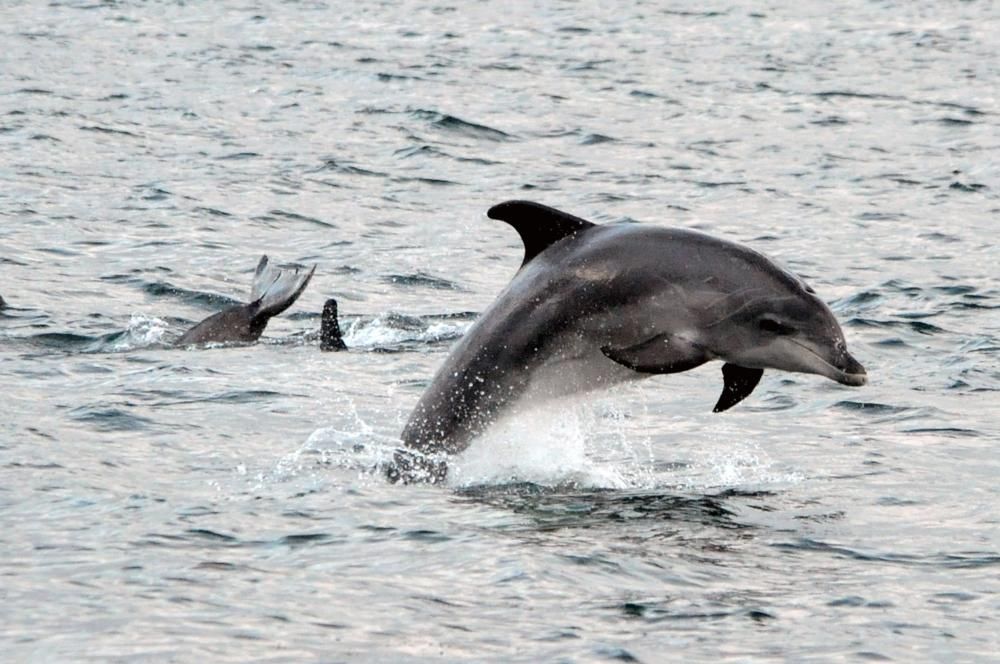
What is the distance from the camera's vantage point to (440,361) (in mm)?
15047

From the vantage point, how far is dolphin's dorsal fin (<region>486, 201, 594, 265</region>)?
10.6m

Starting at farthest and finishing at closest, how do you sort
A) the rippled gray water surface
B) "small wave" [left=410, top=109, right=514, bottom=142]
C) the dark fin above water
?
"small wave" [left=410, top=109, right=514, bottom=142], the dark fin above water, the rippled gray water surface

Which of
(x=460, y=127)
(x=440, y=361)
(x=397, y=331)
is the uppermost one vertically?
(x=440, y=361)

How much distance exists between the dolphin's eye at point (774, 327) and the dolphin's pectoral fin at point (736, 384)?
0.35m

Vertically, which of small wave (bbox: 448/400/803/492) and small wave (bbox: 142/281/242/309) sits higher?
small wave (bbox: 448/400/803/492)

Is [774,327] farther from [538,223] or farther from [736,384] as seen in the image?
[538,223]

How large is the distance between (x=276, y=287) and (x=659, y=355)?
21.9ft

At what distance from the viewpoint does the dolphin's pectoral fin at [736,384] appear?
1080 cm

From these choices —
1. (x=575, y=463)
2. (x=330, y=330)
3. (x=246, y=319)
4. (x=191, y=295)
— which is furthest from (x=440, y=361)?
(x=191, y=295)

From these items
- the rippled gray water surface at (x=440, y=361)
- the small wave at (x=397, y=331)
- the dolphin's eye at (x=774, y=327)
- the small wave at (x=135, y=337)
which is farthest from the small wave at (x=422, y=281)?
the dolphin's eye at (x=774, y=327)

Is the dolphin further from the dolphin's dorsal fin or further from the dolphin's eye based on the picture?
the dolphin's eye

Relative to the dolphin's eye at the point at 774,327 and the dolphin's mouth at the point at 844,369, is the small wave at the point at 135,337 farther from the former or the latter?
the dolphin's mouth at the point at 844,369

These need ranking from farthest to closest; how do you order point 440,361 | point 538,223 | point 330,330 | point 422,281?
point 422,281 < point 330,330 < point 440,361 < point 538,223

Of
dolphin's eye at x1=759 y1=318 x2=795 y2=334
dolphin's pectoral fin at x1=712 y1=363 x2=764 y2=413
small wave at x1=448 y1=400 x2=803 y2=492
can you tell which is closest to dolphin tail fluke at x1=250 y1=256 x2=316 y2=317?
small wave at x1=448 y1=400 x2=803 y2=492
